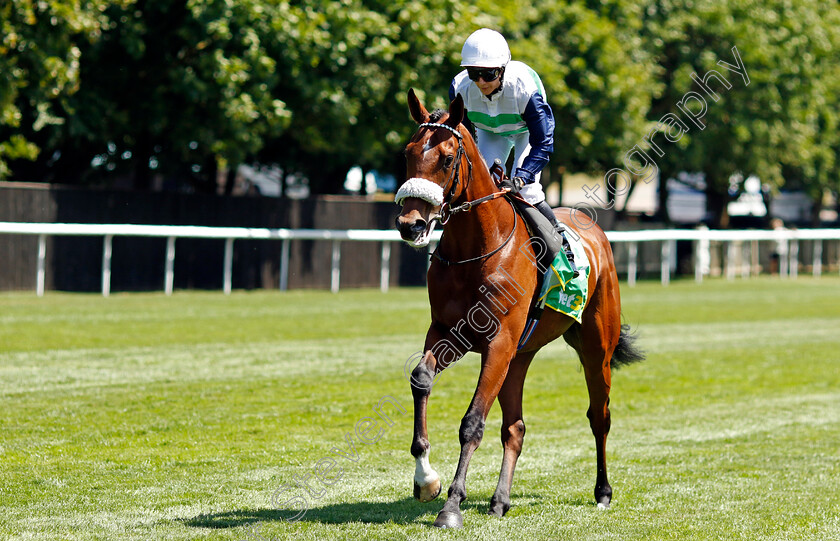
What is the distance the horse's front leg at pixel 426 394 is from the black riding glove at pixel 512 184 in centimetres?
97

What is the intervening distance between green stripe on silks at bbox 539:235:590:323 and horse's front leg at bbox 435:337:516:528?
1.89 feet

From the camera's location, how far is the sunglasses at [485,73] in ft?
19.3

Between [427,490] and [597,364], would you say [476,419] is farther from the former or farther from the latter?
[597,364]

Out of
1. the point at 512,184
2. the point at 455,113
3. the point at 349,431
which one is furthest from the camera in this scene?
the point at 349,431

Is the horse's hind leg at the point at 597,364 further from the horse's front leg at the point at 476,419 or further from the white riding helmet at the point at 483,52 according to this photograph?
the white riding helmet at the point at 483,52

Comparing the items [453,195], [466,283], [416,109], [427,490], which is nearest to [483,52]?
[416,109]

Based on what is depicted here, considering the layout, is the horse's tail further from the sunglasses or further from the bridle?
the sunglasses

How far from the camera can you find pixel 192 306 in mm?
16875

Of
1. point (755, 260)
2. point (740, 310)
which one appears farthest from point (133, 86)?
point (755, 260)

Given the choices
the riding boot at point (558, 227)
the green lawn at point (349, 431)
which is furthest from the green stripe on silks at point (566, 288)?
the green lawn at point (349, 431)

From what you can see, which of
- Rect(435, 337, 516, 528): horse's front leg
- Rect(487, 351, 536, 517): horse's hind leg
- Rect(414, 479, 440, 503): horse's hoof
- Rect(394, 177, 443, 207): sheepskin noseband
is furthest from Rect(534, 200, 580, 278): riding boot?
Rect(414, 479, 440, 503): horse's hoof

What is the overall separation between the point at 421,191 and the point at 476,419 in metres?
1.25

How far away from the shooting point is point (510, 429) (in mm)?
6051

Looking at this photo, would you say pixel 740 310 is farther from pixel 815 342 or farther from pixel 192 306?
pixel 192 306
